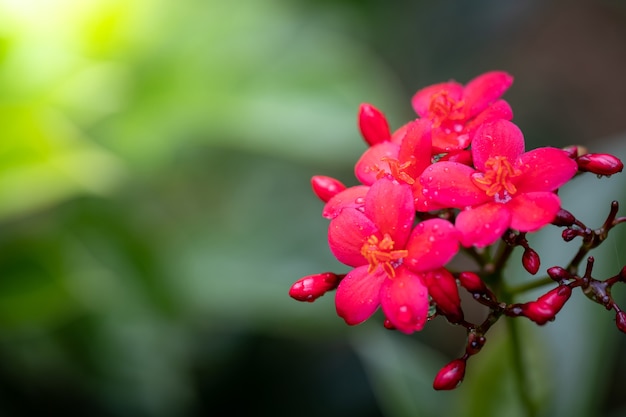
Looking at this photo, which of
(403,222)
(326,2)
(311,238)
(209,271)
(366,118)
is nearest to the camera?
(403,222)

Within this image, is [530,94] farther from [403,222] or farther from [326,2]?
[403,222]

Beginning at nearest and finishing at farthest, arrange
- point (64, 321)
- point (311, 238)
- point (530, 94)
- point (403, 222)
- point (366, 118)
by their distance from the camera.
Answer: point (403, 222), point (366, 118), point (64, 321), point (311, 238), point (530, 94)

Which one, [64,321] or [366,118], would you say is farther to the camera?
[64,321]

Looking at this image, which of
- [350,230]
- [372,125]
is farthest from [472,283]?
[372,125]

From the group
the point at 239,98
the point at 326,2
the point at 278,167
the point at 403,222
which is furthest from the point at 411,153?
the point at 326,2

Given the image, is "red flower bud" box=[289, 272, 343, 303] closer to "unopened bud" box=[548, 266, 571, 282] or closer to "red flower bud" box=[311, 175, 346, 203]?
"red flower bud" box=[311, 175, 346, 203]

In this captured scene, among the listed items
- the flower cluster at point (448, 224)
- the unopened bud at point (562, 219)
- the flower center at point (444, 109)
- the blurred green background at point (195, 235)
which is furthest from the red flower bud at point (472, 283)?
the blurred green background at point (195, 235)

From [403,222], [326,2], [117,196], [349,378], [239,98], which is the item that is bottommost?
[349,378]

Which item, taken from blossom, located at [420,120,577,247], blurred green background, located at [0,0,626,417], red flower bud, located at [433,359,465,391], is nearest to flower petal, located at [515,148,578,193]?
blossom, located at [420,120,577,247]

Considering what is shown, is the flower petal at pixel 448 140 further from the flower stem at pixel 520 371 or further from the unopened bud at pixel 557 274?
the flower stem at pixel 520 371
